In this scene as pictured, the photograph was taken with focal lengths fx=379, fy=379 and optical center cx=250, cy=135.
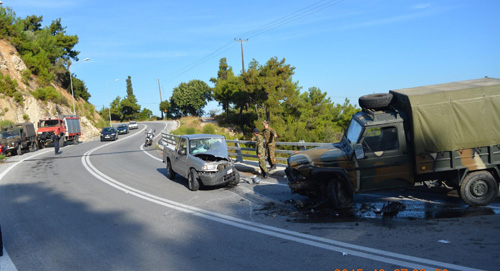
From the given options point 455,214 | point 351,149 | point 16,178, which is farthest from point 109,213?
point 16,178

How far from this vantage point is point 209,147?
12.2m

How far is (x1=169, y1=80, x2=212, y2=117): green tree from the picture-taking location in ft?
298

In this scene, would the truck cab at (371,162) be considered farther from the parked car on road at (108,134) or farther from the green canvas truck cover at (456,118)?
the parked car on road at (108,134)

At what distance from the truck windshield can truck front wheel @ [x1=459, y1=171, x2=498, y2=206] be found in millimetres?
2112

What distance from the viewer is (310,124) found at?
186 ft

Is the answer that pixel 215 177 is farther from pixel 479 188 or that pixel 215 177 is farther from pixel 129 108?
pixel 129 108

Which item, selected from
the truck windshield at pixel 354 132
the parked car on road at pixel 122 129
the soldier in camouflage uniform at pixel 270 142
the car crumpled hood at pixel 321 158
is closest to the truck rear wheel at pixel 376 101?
the truck windshield at pixel 354 132

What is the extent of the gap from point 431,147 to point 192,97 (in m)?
85.9

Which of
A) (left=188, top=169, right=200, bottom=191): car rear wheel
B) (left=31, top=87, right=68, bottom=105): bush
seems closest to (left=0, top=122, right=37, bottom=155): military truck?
(left=188, top=169, right=200, bottom=191): car rear wheel

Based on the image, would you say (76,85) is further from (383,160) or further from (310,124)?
(383,160)

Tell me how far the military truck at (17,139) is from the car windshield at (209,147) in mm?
18612

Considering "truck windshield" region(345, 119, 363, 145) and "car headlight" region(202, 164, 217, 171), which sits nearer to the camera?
"truck windshield" region(345, 119, 363, 145)

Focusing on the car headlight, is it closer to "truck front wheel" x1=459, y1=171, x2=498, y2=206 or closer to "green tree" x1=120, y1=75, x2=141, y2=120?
"truck front wheel" x1=459, y1=171, x2=498, y2=206

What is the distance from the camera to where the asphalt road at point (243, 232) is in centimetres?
511
